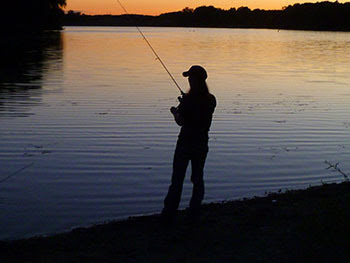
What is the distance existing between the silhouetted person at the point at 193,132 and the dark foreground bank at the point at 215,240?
0.30 meters

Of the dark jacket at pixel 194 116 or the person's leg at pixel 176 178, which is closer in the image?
the dark jacket at pixel 194 116

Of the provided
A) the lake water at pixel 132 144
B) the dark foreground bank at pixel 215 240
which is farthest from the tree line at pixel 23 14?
the dark foreground bank at pixel 215 240

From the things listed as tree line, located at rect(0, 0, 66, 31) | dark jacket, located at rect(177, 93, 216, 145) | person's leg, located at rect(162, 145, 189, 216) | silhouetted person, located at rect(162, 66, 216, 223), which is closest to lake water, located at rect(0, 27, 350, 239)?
person's leg, located at rect(162, 145, 189, 216)

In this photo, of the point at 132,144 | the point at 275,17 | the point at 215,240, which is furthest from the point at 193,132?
the point at 275,17

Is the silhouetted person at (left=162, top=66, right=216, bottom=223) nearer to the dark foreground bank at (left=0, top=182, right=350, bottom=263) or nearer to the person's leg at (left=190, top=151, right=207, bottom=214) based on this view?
the person's leg at (left=190, top=151, right=207, bottom=214)

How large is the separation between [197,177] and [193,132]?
20.9 inches

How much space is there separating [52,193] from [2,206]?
926mm

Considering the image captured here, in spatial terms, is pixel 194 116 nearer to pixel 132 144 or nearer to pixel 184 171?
pixel 184 171

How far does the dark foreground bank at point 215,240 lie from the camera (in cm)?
575

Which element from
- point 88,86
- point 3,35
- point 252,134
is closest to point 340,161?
point 252,134

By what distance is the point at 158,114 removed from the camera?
54.7ft

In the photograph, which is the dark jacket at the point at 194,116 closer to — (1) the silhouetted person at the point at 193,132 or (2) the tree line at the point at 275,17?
(1) the silhouetted person at the point at 193,132

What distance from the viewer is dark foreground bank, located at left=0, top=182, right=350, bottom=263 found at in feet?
18.9

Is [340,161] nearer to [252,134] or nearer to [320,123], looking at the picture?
[252,134]
